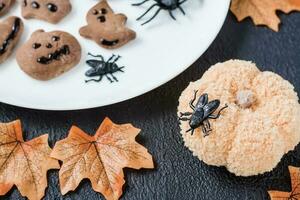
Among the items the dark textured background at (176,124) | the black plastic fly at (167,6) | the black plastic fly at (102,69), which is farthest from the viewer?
Answer: the black plastic fly at (167,6)

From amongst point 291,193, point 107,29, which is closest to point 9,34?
point 107,29

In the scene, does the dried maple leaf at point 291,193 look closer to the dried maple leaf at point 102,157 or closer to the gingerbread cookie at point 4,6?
the dried maple leaf at point 102,157

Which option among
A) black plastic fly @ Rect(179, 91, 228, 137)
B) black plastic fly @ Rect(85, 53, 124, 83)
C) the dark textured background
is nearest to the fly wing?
black plastic fly @ Rect(179, 91, 228, 137)

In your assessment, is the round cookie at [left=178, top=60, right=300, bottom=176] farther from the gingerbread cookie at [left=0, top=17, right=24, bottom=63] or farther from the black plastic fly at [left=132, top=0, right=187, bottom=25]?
the gingerbread cookie at [left=0, top=17, right=24, bottom=63]

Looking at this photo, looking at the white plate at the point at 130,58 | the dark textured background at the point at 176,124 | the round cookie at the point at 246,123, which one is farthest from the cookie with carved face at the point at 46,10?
the round cookie at the point at 246,123

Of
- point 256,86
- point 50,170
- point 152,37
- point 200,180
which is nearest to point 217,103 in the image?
point 256,86

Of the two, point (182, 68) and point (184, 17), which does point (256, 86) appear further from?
point (184, 17)
